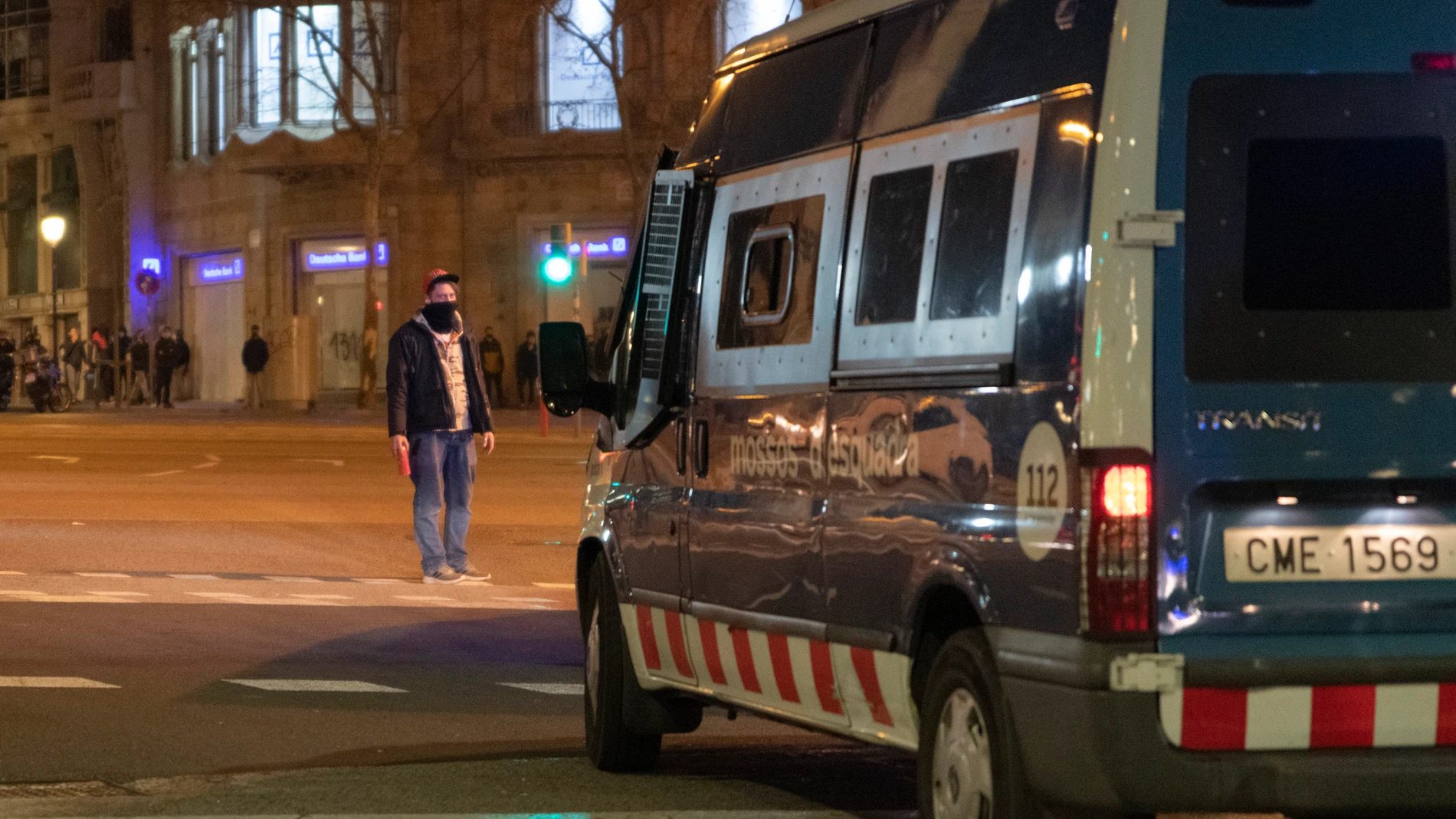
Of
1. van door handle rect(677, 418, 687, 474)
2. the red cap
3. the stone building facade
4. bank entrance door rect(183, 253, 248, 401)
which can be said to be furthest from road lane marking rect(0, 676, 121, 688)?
Answer: bank entrance door rect(183, 253, 248, 401)

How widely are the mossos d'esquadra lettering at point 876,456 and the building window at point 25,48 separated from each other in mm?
57555

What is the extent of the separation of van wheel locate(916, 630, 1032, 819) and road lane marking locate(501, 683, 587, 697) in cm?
403

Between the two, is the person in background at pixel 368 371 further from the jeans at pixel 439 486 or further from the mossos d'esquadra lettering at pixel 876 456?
the mossos d'esquadra lettering at pixel 876 456

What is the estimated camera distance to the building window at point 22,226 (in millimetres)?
63125

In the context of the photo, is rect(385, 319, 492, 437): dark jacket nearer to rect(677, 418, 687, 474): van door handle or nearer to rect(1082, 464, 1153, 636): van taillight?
rect(677, 418, 687, 474): van door handle

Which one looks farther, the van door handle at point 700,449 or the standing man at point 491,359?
the standing man at point 491,359

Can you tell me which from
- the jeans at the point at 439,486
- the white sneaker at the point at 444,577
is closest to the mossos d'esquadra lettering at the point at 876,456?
the jeans at the point at 439,486

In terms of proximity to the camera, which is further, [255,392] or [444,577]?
[255,392]

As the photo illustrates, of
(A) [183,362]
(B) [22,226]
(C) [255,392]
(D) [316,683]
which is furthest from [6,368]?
(D) [316,683]

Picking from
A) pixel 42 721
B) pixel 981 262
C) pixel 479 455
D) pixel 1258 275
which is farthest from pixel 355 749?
pixel 479 455

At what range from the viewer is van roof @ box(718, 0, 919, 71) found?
6418 millimetres

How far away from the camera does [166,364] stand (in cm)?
4869

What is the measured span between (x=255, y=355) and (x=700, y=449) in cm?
4078

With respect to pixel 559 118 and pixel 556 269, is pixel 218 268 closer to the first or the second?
pixel 559 118
